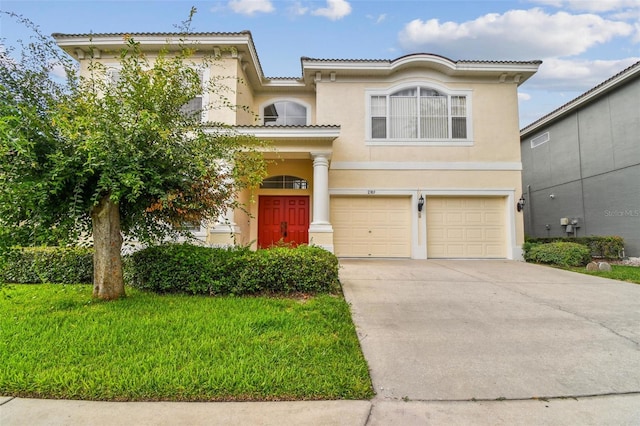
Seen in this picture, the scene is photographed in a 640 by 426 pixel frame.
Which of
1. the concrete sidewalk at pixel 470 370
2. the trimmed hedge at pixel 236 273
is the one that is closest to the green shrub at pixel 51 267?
the trimmed hedge at pixel 236 273

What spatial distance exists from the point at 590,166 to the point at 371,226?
28.8 ft

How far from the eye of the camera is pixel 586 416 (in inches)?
83.5

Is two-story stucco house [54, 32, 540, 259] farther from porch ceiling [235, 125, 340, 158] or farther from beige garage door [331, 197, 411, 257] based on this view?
porch ceiling [235, 125, 340, 158]

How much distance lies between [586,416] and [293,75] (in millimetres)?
11155

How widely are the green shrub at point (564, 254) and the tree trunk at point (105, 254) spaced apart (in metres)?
10.7

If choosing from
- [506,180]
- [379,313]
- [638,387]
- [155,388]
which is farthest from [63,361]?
[506,180]

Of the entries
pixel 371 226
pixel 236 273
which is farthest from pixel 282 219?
pixel 236 273

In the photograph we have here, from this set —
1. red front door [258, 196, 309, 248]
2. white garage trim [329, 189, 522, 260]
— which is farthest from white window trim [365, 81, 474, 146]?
red front door [258, 196, 309, 248]

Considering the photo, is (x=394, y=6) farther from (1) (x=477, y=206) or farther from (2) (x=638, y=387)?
(2) (x=638, y=387)

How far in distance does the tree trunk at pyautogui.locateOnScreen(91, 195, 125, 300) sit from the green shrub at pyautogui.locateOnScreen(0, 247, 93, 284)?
136cm

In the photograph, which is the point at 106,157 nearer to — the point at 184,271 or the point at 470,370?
the point at 184,271

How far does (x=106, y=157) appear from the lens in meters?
3.82

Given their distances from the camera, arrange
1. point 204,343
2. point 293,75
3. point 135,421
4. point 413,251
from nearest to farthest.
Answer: point 135,421 < point 204,343 < point 413,251 < point 293,75

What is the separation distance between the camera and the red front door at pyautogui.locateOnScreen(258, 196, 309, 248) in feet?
33.7
